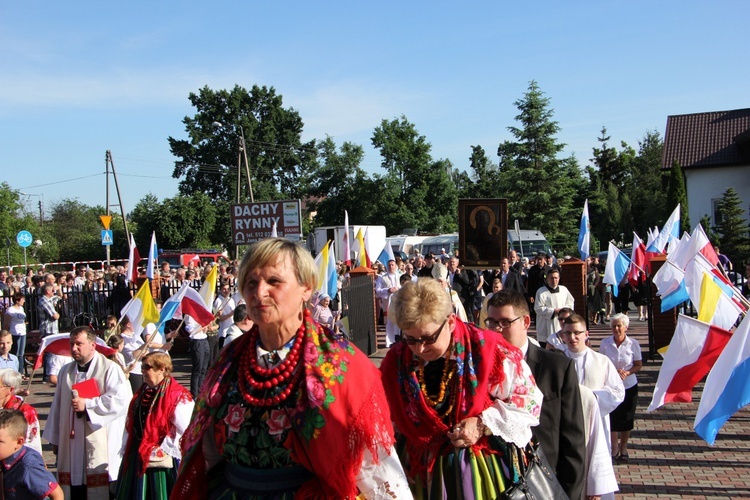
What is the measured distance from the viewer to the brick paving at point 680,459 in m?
7.08

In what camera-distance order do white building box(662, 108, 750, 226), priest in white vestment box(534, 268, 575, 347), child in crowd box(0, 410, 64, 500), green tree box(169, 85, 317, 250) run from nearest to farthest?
child in crowd box(0, 410, 64, 500), priest in white vestment box(534, 268, 575, 347), white building box(662, 108, 750, 226), green tree box(169, 85, 317, 250)

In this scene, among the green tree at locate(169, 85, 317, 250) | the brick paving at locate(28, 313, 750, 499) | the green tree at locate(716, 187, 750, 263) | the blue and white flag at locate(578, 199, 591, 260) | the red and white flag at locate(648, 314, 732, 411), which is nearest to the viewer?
the red and white flag at locate(648, 314, 732, 411)

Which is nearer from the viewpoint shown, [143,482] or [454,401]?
[454,401]

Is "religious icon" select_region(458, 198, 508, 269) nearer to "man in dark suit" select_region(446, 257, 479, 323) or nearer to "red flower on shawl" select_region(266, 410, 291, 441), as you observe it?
"man in dark suit" select_region(446, 257, 479, 323)

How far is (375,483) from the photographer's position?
8.19 feet

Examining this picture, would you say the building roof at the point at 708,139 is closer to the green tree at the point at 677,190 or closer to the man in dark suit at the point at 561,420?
the green tree at the point at 677,190

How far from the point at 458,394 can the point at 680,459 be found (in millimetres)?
6017

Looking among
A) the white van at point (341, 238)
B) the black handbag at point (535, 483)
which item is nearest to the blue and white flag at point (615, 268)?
the black handbag at point (535, 483)

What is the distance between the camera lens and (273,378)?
2.56 metres

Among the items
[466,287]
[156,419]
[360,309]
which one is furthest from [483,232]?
[156,419]

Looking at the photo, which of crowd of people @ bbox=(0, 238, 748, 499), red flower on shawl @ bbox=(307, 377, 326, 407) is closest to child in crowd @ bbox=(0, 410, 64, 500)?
crowd of people @ bbox=(0, 238, 748, 499)

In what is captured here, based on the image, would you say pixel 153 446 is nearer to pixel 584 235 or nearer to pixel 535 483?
Result: pixel 535 483

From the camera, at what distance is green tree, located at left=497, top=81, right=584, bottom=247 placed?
156ft

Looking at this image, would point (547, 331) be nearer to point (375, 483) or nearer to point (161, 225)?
point (375, 483)
